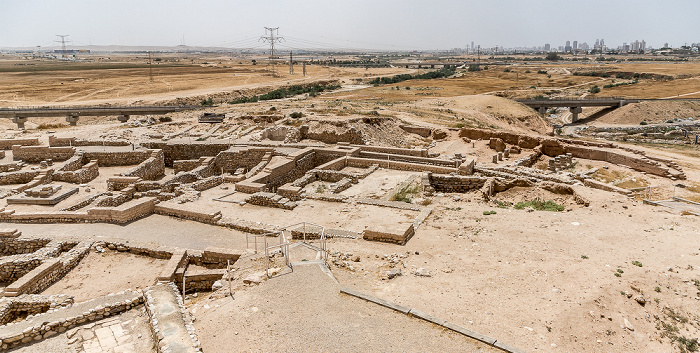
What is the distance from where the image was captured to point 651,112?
49156 mm

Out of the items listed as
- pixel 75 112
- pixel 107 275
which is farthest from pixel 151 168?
pixel 75 112

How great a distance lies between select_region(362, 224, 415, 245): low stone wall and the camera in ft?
37.8

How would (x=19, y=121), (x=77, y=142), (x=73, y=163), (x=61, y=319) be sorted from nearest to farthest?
(x=61, y=319) → (x=73, y=163) → (x=77, y=142) → (x=19, y=121)

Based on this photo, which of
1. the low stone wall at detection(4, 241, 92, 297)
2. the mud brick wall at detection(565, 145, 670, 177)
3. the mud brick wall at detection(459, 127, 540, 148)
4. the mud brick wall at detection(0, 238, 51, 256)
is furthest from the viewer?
the mud brick wall at detection(459, 127, 540, 148)

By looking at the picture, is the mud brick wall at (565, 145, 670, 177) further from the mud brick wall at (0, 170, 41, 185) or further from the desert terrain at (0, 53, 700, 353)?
the mud brick wall at (0, 170, 41, 185)

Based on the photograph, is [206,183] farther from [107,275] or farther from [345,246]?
[345,246]

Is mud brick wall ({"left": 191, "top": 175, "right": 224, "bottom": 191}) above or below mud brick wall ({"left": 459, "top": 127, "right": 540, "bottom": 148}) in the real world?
below

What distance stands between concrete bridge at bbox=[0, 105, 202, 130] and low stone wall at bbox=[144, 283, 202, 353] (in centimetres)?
4049

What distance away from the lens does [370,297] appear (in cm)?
821

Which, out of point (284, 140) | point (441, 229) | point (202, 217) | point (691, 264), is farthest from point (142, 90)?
point (691, 264)

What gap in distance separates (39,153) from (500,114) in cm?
3583

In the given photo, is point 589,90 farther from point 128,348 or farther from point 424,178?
point 128,348

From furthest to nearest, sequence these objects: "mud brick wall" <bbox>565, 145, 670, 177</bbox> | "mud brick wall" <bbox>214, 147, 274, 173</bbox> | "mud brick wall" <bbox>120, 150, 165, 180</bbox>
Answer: "mud brick wall" <bbox>214, 147, 274, 173</bbox>, "mud brick wall" <bbox>565, 145, 670, 177</bbox>, "mud brick wall" <bbox>120, 150, 165, 180</bbox>

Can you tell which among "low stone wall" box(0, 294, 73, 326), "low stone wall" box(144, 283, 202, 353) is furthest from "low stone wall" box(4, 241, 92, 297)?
"low stone wall" box(144, 283, 202, 353)
